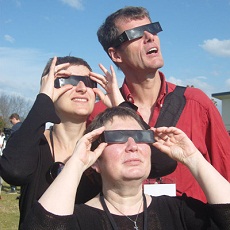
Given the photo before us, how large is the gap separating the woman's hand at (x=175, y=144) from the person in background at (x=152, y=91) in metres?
0.52

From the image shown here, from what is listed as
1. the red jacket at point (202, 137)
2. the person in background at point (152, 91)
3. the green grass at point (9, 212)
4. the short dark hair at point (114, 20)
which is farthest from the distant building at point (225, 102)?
the red jacket at point (202, 137)

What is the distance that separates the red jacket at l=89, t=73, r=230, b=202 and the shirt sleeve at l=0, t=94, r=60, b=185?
102 cm

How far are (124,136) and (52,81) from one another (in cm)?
78

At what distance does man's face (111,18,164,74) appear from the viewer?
11.2ft

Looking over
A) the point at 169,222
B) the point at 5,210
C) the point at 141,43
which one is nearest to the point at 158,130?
the point at 169,222

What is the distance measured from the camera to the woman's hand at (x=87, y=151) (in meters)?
2.40

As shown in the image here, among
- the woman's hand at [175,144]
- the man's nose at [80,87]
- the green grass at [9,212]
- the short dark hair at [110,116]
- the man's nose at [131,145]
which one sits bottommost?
the green grass at [9,212]

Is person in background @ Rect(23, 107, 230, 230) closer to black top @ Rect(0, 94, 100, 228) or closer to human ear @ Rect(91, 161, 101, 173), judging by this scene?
human ear @ Rect(91, 161, 101, 173)

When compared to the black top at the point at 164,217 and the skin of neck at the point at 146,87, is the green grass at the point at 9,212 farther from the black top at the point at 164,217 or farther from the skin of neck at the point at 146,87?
the black top at the point at 164,217

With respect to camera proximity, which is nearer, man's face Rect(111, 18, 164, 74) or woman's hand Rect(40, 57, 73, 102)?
woman's hand Rect(40, 57, 73, 102)

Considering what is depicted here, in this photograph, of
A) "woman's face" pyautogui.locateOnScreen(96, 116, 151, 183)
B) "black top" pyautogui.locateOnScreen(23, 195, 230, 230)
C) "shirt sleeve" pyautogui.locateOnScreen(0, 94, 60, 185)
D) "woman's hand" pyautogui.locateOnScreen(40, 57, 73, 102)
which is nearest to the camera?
"black top" pyautogui.locateOnScreen(23, 195, 230, 230)

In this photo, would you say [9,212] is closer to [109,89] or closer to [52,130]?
[52,130]

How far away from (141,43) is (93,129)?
121 cm

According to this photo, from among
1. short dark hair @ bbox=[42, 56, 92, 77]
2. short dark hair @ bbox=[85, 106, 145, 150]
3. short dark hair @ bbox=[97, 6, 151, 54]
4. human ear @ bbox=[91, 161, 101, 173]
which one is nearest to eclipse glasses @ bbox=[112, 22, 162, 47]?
short dark hair @ bbox=[97, 6, 151, 54]
